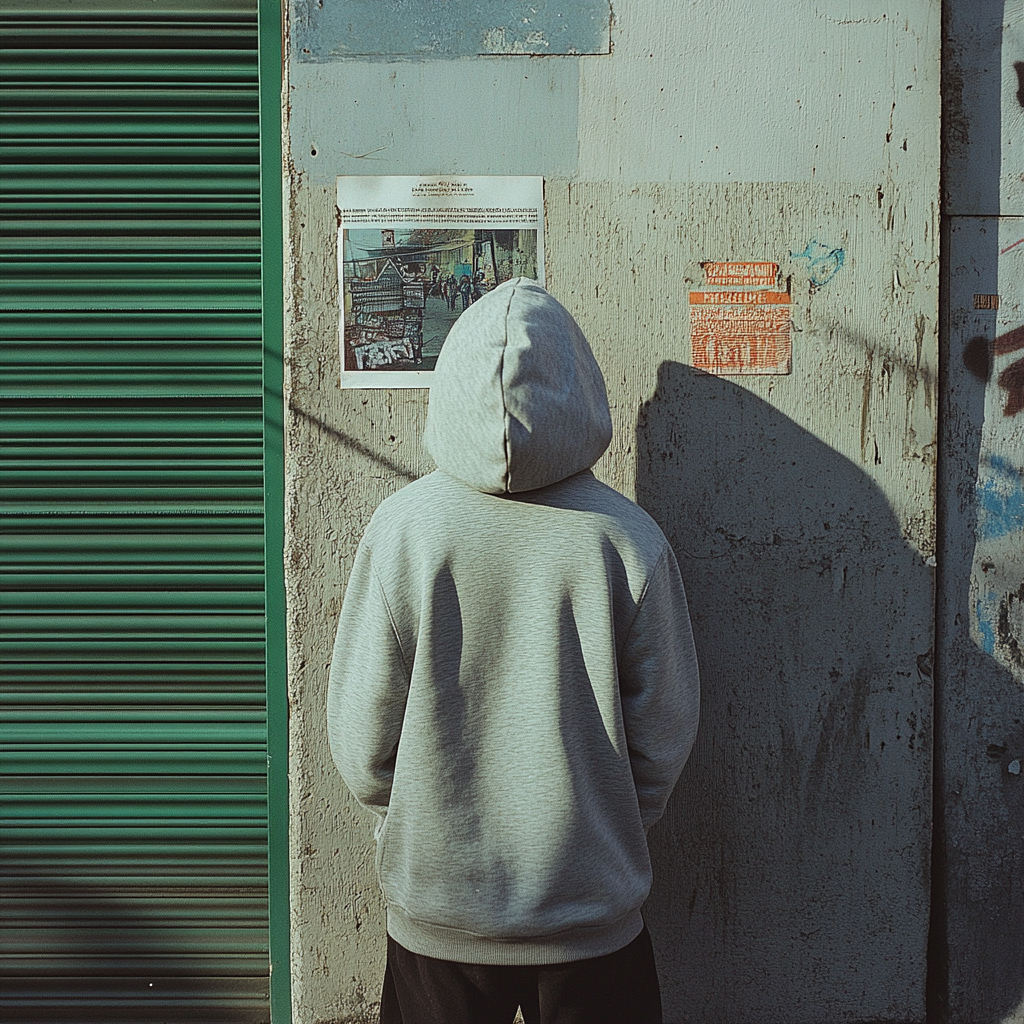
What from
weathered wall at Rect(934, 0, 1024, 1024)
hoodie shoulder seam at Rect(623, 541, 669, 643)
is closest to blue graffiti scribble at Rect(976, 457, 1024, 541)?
weathered wall at Rect(934, 0, 1024, 1024)

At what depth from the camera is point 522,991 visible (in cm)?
184

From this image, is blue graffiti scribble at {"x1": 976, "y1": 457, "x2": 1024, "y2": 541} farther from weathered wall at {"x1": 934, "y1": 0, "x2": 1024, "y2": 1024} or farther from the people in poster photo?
the people in poster photo

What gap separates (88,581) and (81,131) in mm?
1358

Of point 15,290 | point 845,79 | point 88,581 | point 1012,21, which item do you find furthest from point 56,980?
point 1012,21

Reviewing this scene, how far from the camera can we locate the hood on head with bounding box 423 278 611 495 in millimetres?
1659

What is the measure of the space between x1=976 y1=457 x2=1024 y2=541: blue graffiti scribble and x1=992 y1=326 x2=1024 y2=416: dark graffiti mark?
0.55ft

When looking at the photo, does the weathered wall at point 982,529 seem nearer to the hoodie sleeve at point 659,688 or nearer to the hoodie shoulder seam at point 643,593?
the hoodie sleeve at point 659,688

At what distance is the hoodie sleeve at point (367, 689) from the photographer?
5.71 feet

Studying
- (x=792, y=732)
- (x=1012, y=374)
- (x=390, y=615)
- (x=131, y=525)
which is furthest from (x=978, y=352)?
(x=131, y=525)

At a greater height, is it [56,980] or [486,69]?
[486,69]

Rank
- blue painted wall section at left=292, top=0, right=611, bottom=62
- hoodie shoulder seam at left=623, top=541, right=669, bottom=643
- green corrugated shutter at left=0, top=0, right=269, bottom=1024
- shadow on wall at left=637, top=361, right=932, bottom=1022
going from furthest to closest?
green corrugated shutter at left=0, top=0, right=269, bottom=1024, shadow on wall at left=637, top=361, right=932, bottom=1022, blue painted wall section at left=292, top=0, right=611, bottom=62, hoodie shoulder seam at left=623, top=541, right=669, bottom=643

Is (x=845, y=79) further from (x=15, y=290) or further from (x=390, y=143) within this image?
(x=15, y=290)

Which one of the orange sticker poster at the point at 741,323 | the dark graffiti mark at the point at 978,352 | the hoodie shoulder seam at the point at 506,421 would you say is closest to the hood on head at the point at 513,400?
the hoodie shoulder seam at the point at 506,421

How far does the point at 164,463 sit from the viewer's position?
9.11 ft
